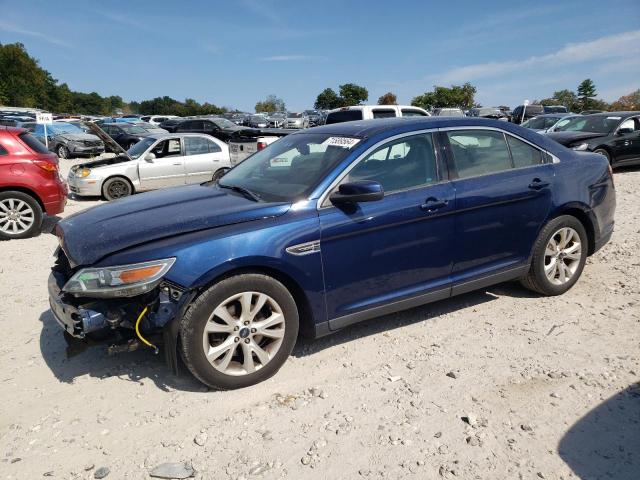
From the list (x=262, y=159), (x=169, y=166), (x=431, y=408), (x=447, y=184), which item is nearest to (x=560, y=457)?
(x=431, y=408)

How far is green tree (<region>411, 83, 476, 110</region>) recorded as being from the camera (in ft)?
186

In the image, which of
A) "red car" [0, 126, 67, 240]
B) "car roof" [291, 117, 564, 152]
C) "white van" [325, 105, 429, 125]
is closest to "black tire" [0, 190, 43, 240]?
"red car" [0, 126, 67, 240]

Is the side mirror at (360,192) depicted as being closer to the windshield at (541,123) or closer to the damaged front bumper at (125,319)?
the damaged front bumper at (125,319)

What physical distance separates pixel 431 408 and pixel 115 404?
6.50ft

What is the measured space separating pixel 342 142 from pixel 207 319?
1.70 meters

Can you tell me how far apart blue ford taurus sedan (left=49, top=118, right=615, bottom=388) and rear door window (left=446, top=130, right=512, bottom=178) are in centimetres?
1

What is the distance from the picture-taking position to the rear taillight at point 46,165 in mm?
7316

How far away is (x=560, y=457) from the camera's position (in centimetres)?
249

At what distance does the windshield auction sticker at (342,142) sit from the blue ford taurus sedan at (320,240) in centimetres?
2

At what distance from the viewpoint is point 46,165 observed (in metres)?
7.39

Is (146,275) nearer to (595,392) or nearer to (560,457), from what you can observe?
(560,457)

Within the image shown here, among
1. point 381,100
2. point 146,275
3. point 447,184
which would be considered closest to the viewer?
point 146,275

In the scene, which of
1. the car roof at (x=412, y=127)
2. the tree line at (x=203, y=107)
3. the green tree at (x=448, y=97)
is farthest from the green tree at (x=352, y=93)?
the car roof at (x=412, y=127)

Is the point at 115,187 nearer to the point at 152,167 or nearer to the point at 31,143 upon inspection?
the point at 152,167
